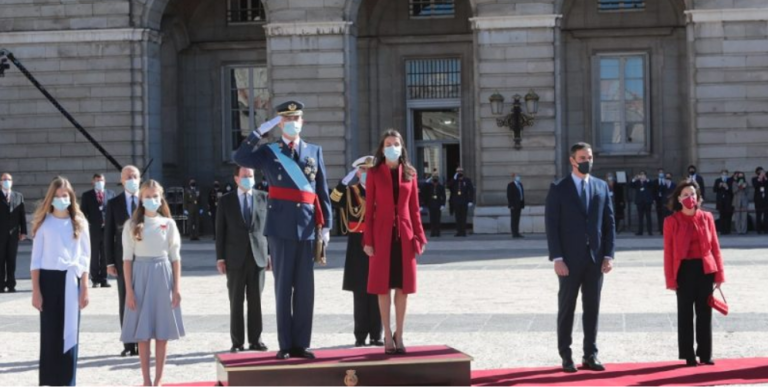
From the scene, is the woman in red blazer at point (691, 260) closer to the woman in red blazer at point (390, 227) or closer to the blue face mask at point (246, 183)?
the woman in red blazer at point (390, 227)

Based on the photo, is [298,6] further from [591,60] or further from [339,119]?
[591,60]

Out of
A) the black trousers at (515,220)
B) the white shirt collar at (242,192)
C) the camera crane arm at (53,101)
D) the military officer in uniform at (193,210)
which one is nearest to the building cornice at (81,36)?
the camera crane arm at (53,101)

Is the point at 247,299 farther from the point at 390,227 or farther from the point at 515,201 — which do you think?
the point at 515,201

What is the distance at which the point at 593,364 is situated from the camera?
1206 centimetres

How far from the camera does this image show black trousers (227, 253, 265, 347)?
1392 cm

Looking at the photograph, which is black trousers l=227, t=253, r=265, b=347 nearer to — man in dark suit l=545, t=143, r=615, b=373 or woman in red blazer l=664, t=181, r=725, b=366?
man in dark suit l=545, t=143, r=615, b=373

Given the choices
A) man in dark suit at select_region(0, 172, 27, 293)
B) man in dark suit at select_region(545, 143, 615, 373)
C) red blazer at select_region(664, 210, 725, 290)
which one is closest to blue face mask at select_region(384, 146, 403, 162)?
man in dark suit at select_region(545, 143, 615, 373)

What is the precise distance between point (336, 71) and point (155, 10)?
4644mm

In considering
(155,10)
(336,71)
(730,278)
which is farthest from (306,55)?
(730,278)

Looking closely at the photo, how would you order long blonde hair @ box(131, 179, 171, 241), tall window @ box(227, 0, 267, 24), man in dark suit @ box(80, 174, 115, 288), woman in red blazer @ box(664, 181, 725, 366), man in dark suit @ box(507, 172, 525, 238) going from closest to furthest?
long blonde hair @ box(131, 179, 171, 241)
woman in red blazer @ box(664, 181, 725, 366)
man in dark suit @ box(80, 174, 115, 288)
man in dark suit @ box(507, 172, 525, 238)
tall window @ box(227, 0, 267, 24)

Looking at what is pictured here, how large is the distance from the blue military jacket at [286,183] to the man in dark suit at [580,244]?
1.97m

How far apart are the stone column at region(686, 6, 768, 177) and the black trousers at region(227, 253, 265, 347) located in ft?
66.4

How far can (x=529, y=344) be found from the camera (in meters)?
13.8

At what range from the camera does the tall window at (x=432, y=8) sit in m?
37.1
